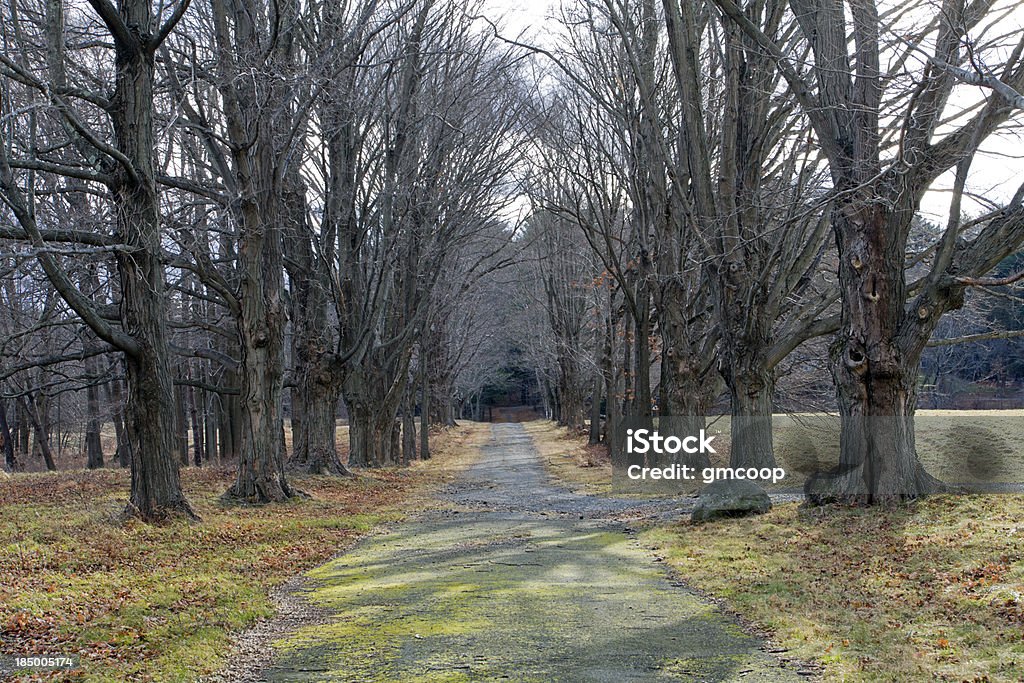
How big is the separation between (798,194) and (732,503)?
4582 mm

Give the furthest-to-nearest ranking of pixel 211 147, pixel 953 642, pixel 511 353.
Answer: pixel 511 353, pixel 211 147, pixel 953 642

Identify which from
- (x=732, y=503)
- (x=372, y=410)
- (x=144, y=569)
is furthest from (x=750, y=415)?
(x=372, y=410)

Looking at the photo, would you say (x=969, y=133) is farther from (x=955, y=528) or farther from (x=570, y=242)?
(x=570, y=242)

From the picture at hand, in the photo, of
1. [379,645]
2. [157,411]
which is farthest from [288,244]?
[379,645]

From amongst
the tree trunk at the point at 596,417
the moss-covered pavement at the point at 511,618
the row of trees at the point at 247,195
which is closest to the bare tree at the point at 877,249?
the moss-covered pavement at the point at 511,618

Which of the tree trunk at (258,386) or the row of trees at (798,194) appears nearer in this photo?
the row of trees at (798,194)

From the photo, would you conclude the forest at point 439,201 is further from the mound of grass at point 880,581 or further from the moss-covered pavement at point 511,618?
the moss-covered pavement at point 511,618

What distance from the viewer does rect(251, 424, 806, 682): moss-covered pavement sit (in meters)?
6.00

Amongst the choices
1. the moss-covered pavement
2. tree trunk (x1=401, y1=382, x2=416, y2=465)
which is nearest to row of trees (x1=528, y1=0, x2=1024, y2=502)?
the moss-covered pavement

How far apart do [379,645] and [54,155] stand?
11555 millimetres

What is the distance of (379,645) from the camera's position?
260 inches

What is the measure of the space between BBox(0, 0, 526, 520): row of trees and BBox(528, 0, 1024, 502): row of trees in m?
3.69

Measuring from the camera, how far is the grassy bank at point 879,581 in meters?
6.01

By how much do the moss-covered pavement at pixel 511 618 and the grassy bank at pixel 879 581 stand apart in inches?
16.2
